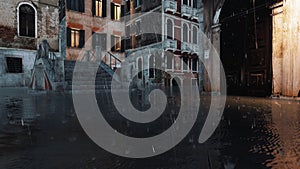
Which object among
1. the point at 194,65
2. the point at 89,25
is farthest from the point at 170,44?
the point at 89,25

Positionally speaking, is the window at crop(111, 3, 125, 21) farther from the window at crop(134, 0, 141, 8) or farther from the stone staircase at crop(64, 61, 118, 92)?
the stone staircase at crop(64, 61, 118, 92)

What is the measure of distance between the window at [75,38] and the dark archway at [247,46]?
15038 millimetres

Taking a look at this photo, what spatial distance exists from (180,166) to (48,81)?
1003 centimetres

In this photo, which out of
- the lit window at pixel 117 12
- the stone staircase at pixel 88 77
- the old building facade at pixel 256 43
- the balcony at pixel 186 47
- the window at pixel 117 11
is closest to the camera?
the old building facade at pixel 256 43

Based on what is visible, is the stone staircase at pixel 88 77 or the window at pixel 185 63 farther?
the window at pixel 185 63

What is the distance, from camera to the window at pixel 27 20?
54.1 ft

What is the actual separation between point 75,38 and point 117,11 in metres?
6.38

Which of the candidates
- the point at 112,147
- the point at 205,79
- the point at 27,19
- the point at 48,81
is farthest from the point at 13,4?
the point at 112,147

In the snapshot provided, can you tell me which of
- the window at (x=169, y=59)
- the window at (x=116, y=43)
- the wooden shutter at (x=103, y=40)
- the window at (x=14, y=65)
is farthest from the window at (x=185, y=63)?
the window at (x=14, y=65)

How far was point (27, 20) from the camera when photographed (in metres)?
16.9

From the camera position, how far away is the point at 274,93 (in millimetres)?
7441

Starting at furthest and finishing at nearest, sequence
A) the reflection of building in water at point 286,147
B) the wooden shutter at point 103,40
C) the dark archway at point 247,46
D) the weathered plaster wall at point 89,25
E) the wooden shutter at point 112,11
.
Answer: the wooden shutter at point 112,11 < the wooden shutter at point 103,40 < the weathered plaster wall at point 89,25 < the dark archway at point 247,46 < the reflection of building in water at point 286,147

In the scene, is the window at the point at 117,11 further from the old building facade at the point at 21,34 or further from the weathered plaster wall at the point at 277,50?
the weathered plaster wall at the point at 277,50

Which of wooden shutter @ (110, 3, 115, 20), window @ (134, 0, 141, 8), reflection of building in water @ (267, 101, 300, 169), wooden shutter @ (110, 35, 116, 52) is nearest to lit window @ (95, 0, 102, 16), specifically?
wooden shutter @ (110, 3, 115, 20)
